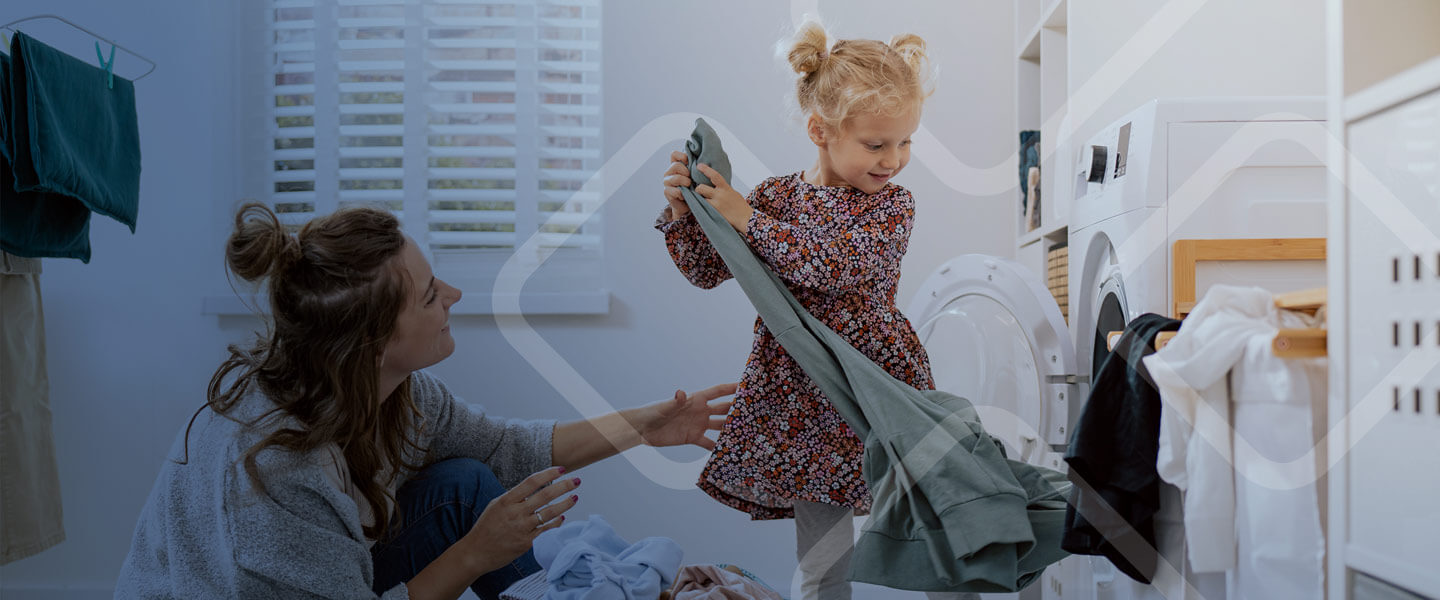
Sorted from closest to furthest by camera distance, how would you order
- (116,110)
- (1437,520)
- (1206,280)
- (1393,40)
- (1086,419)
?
1. (1437,520)
2. (1393,40)
3. (1086,419)
4. (1206,280)
5. (116,110)

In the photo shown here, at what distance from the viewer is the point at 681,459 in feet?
8.12

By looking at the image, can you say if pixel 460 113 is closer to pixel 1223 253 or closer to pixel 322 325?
pixel 322 325

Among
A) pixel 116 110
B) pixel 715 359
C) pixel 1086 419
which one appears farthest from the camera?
pixel 715 359

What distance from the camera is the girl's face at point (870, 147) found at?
4.57ft

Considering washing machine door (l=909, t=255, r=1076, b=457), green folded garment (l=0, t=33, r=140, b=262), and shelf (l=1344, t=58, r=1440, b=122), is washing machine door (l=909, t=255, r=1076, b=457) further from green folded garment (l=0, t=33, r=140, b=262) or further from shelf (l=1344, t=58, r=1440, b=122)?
green folded garment (l=0, t=33, r=140, b=262)

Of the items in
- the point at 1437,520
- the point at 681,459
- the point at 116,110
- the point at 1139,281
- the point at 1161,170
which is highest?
the point at 116,110

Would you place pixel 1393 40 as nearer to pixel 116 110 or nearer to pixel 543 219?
pixel 543 219

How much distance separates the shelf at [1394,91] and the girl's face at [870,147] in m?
0.57

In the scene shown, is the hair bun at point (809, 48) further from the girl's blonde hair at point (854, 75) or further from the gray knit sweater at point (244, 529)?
the gray knit sweater at point (244, 529)

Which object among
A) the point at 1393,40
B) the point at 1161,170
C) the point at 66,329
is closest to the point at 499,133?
the point at 66,329

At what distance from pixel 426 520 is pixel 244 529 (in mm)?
328

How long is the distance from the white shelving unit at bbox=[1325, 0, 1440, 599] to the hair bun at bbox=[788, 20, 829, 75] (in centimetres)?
66

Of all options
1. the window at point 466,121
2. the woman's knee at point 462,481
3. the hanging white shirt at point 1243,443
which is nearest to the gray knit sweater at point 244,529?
the woman's knee at point 462,481

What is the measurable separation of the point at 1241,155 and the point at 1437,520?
2.47 ft
